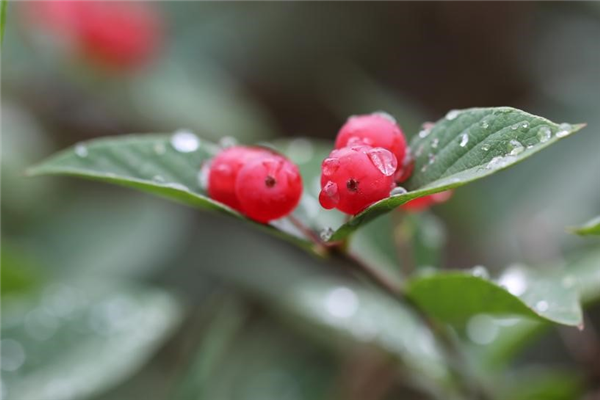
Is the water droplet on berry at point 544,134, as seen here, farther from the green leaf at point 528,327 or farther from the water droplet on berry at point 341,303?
the water droplet on berry at point 341,303

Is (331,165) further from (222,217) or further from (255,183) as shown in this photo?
A: (222,217)

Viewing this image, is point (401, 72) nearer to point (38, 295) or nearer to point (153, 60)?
point (153, 60)

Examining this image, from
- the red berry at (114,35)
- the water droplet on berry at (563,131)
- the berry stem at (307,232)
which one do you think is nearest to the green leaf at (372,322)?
the berry stem at (307,232)

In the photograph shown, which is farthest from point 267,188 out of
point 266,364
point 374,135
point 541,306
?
point 266,364

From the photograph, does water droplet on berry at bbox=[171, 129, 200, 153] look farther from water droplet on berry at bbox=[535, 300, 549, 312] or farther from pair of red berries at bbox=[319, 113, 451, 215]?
water droplet on berry at bbox=[535, 300, 549, 312]

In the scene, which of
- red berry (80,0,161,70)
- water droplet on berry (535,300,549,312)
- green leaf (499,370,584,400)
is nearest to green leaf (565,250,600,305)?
green leaf (499,370,584,400)

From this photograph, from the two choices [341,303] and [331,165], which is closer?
[331,165]

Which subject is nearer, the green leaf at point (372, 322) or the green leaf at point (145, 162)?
the green leaf at point (145, 162)

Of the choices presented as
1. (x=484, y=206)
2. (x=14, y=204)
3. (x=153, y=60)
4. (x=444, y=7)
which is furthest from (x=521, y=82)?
(x=14, y=204)
